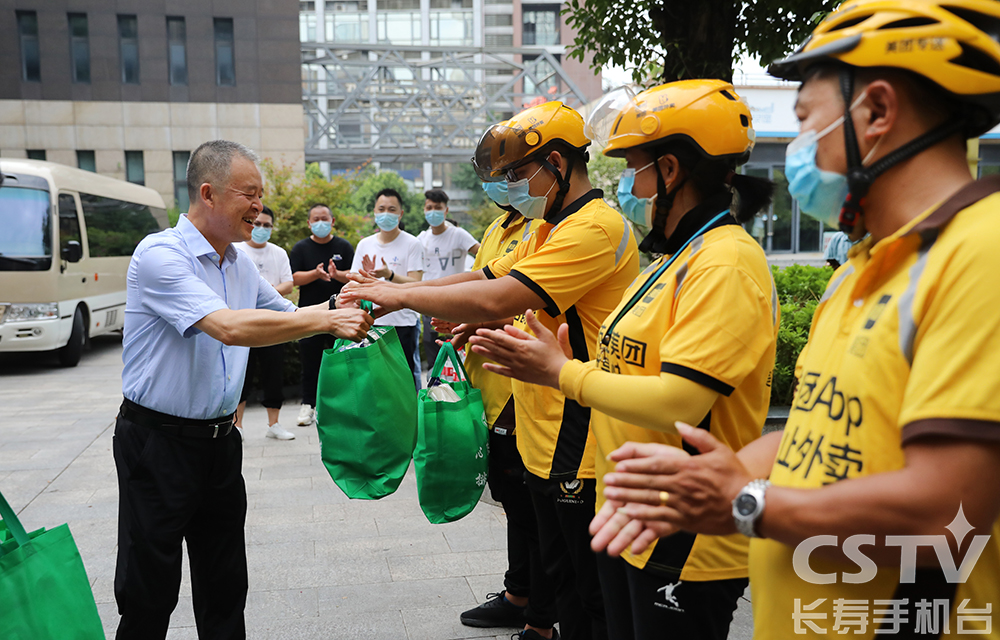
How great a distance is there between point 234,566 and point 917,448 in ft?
8.86

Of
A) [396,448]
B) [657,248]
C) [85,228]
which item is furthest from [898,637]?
[85,228]

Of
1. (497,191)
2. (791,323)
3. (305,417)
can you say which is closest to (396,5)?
(305,417)

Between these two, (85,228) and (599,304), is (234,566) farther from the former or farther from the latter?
(85,228)

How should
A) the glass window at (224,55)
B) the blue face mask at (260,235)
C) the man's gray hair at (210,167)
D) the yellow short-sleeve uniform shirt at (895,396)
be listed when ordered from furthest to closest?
the glass window at (224,55) → the blue face mask at (260,235) → the man's gray hair at (210,167) → the yellow short-sleeve uniform shirt at (895,396)

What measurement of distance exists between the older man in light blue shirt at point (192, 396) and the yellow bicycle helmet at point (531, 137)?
837mm

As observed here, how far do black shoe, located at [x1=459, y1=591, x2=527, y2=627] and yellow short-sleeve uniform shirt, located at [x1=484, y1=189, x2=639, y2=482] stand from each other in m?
1.23

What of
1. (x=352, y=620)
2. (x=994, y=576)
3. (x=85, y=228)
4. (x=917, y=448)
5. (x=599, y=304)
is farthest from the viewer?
(x=85, y=228)

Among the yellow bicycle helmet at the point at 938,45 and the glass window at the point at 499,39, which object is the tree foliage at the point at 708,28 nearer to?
the yellow bicycle helmet at the point at 938,45

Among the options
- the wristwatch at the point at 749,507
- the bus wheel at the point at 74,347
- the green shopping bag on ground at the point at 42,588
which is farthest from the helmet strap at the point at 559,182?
the bus wheel at the point at 74,347

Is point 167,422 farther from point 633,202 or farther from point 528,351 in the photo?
point 633,202

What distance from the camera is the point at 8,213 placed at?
37.8 ft

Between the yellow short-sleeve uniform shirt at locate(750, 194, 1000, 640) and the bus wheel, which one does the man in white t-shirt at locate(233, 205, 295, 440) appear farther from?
the yellow short-sleeve uniform shirt at locate(750, 194, 1000, 640)

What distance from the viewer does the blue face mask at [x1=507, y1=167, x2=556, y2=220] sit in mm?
2932

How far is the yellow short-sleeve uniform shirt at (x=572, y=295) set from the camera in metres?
2.58
